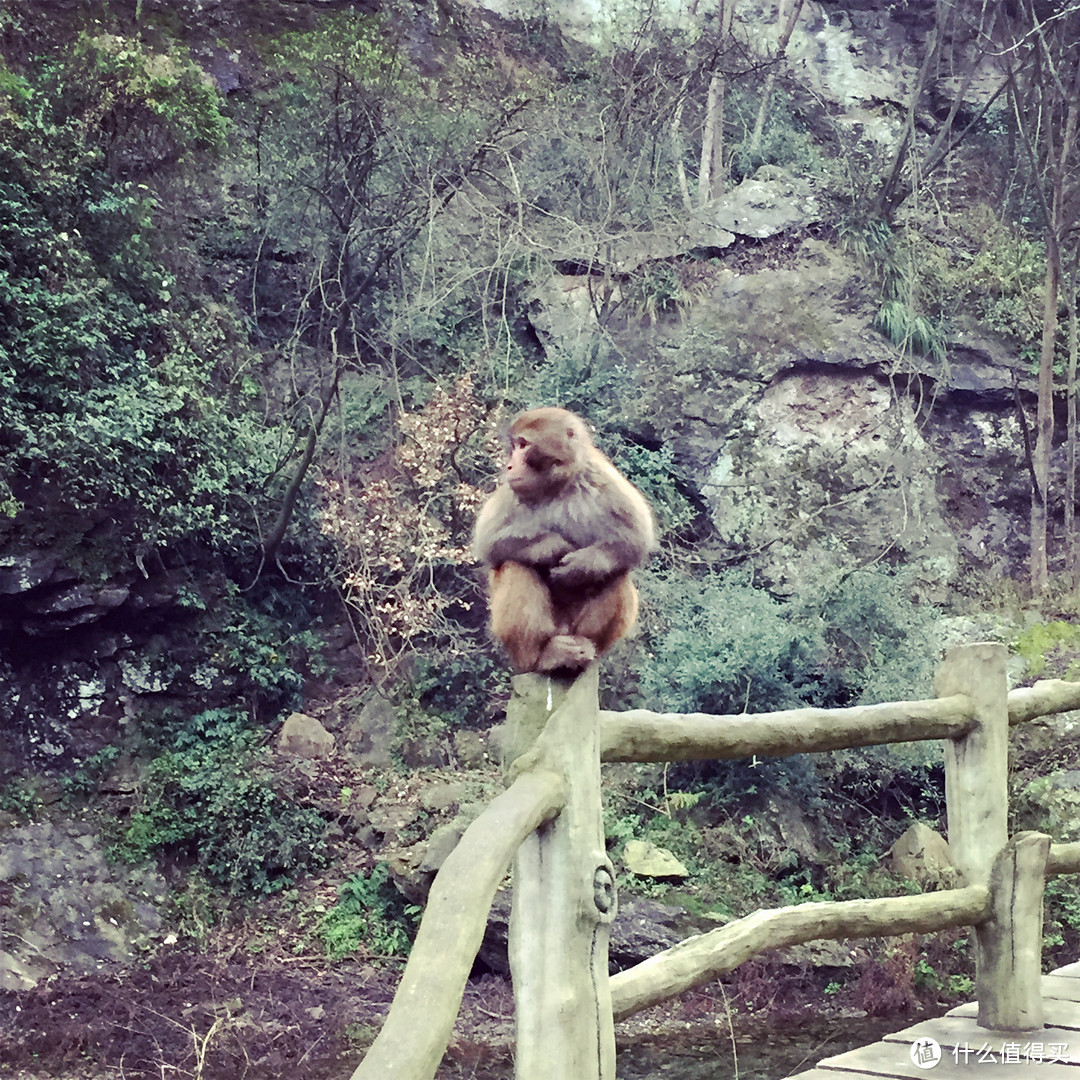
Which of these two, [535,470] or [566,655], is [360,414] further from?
[566,655]

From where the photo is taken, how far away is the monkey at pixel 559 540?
268 cm

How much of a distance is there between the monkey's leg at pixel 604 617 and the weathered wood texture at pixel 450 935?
791 mm

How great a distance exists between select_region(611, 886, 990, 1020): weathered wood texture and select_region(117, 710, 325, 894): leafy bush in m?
5.15

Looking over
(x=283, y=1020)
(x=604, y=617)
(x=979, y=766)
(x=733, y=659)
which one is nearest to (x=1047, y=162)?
(x=733, y=659)

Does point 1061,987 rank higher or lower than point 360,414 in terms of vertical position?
lower

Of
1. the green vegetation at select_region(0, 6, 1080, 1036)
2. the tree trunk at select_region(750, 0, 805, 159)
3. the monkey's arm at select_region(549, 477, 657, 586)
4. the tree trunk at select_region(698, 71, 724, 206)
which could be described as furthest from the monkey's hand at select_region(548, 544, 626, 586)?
the tree trunk at select_region(750, 0, 805, 159)

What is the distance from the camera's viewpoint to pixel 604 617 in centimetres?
271

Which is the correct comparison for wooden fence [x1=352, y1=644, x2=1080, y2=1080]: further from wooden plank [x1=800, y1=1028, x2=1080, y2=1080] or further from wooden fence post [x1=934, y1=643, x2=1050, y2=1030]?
wooden plank [x1=800, y1=1028, x2=1080, y2=1080]

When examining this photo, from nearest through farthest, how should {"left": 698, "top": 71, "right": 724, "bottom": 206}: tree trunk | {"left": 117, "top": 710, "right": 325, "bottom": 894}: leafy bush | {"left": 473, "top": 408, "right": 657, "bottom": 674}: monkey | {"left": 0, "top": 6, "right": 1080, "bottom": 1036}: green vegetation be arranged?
{"left": 473, "top": 408, "right": 657, "bottom": 674}: monkey
{"left": 117, "top": 710, "right": 325, "bottom": 894}: leafy bush
{"left": 0, "top": 6, "right": 1080, "bottom": 1036}: green vegetation
{"left": 698, "top": 71, "right": 724, "bottom": 206}: tree trunk

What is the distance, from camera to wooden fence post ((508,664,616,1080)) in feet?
6.07

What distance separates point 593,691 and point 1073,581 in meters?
8.21

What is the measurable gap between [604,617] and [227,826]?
202 inches

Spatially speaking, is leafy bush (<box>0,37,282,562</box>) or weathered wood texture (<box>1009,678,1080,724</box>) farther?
leafy bush (<box>0,37,282,562</box>)

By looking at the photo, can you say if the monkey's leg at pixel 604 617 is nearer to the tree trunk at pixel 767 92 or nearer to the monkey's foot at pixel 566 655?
the monkey's foot at pixel 566 655
